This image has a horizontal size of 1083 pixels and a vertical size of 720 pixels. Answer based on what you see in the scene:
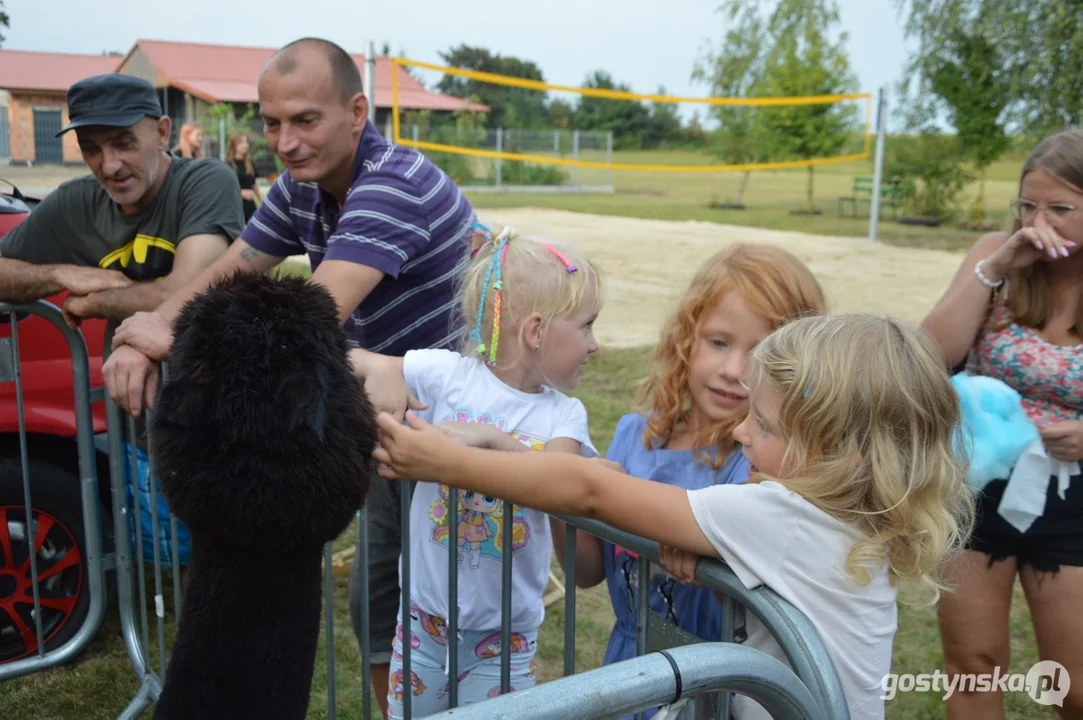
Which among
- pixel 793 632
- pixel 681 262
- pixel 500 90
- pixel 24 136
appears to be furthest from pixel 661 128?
pixel 793 632

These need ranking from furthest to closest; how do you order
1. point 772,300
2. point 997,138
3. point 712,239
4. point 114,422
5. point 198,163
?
point 997,138, point 712,239, point 198,163, point 114,422, point 772,300

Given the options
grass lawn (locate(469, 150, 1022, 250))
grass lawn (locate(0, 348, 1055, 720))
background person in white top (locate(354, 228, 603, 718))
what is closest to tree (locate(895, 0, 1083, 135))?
grass lawn (locate(469, 150, 1022, 250))

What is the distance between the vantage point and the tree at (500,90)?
182 ft

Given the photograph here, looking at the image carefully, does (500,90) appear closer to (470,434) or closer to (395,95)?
(395,95)

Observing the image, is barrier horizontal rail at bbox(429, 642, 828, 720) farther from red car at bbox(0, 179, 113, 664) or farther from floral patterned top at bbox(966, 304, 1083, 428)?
red car at bbox(0, 179, 113, 664)

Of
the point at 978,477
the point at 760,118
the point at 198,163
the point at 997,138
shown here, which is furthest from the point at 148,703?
the point at 760,118

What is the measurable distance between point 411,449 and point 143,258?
2058mm

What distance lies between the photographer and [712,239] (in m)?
17.9

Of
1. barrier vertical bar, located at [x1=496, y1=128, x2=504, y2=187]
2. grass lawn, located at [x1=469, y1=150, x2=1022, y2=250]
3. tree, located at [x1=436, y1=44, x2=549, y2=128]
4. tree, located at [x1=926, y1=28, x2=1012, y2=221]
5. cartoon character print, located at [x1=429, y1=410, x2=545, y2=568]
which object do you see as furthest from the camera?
tree, located at [x1=436, y1=44, x2=549, y2=128]

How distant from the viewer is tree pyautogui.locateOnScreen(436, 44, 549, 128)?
5544cm

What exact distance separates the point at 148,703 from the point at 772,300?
2276mm

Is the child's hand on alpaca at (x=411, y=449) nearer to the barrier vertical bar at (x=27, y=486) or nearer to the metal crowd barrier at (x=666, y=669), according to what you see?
the metal crowd barrier at (x=666, y=669)

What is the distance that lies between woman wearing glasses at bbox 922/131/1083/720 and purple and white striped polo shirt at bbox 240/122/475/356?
145 centimetres

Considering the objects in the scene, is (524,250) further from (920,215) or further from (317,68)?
(920,215)
